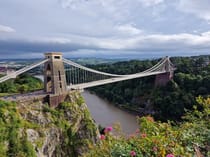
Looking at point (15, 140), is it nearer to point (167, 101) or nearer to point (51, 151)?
point (51, 151)

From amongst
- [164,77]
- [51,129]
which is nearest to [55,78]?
[51,129]

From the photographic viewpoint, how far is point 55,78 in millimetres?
9516

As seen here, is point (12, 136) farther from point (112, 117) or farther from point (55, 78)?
point (112, 117)

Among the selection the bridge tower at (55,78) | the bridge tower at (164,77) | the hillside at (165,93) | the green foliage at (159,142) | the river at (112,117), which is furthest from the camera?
the bridge tower at (164,77)

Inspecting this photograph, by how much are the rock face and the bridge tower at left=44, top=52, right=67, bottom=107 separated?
1.18 feet

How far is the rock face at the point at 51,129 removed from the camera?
267 inches

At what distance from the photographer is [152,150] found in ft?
4.94

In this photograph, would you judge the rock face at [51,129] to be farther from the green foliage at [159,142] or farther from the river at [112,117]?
the river at [112,117]

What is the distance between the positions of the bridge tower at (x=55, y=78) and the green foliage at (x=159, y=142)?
25.3 ft

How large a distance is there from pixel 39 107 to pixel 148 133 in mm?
7546

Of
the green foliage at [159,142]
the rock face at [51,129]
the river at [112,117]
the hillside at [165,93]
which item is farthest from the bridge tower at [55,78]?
the hillside at [165,93]

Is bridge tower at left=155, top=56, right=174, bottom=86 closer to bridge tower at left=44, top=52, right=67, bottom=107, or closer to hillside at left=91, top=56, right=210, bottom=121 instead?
hillside at left=91, top=56, right=210, bottom=121

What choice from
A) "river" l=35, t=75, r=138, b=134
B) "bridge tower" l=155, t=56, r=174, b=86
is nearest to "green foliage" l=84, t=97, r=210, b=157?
"river" l=35, t=75, r=138, b=134

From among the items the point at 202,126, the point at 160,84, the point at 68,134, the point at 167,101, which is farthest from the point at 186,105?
the point at 202,126
